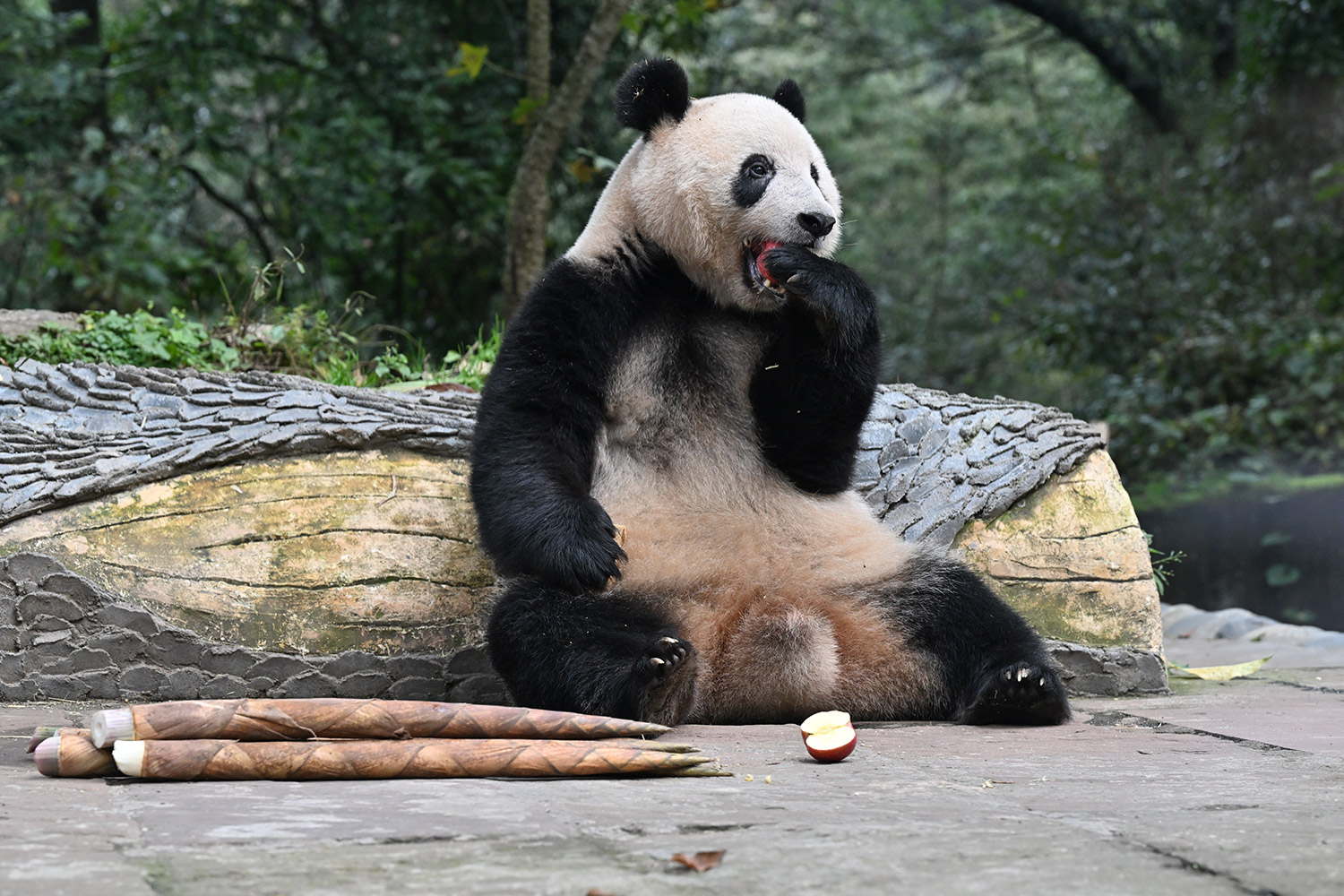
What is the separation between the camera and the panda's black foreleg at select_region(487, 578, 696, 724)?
3.03 meters

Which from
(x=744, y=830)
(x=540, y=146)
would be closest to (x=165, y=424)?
(x=744, y=830)

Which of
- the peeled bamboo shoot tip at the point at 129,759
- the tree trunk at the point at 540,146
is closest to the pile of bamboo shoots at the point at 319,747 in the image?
the peeled bamboo shoot tip at the point at 129,759

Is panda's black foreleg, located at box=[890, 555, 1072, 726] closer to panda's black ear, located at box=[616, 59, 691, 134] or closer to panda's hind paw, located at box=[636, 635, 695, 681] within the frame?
panda's hind paw, located at box=[636, 635, 695, 681]

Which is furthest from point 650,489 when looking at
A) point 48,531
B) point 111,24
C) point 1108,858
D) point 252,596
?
point 111,24

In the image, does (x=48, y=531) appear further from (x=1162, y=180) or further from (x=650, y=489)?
(x=1162, y=180)

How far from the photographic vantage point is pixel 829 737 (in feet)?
8.54

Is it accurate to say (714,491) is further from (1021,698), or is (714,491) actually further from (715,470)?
(1021,698)

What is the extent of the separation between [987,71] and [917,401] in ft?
38.5

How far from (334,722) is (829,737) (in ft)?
3.22

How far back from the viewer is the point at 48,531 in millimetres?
3697

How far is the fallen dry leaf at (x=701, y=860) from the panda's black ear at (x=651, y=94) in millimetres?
2512

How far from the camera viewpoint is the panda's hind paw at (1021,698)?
3.29 metres

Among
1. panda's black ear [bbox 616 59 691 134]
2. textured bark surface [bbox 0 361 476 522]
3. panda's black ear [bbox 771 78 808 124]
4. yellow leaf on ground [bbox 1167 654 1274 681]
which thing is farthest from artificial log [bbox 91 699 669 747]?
yellow leaf on ground [bbox 1167 654 1274 681]

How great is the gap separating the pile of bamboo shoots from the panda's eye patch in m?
1.63
